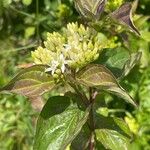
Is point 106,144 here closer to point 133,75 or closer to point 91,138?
point 91,138

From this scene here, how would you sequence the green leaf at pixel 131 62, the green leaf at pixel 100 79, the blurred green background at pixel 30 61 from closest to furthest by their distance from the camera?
the green leaf at pixel 100 79 < the green leaf at pixel 131 62 < the blurred green background at pixel 30 61

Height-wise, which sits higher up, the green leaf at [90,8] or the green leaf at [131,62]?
the green leaf at [90,8]

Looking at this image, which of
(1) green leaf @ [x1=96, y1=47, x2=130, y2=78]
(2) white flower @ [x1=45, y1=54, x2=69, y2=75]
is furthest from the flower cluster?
(1) green leaf @ [x1=96, y1=47, x2=130, y2=78]

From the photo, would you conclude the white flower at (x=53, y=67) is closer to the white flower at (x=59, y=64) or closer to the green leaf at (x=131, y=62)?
the white flower at (x=59, y=64)

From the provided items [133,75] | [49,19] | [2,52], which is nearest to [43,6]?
[49,19]

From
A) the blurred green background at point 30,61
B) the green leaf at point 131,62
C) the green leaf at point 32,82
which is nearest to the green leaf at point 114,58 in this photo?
the green leaf at point 131,62
